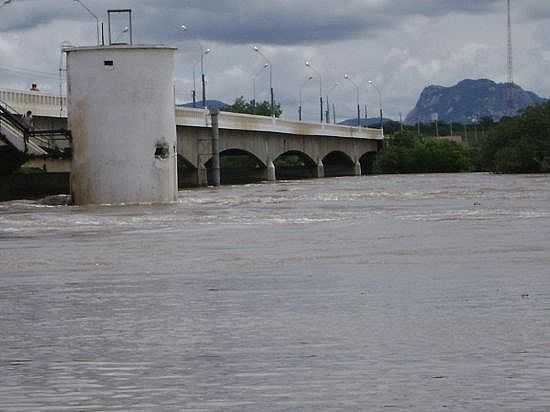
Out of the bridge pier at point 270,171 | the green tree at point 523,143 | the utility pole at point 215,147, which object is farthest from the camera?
the bridge pier at point 270,171

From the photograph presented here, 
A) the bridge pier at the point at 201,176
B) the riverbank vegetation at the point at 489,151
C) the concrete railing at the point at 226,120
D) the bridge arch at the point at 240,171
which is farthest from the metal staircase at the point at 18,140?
the riverbank vegetation at the point at 489,151

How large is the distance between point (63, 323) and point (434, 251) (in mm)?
10327

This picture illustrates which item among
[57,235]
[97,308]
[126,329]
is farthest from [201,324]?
[57,235]

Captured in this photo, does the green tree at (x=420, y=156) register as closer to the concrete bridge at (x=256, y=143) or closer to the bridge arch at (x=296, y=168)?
the concrete bridge at (x=256, y=143)

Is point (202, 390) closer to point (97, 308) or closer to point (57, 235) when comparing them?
point (97, 308)

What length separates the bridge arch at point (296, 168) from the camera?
407ft

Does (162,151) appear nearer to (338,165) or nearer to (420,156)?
(338,165)

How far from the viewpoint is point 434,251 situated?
24.7 metres

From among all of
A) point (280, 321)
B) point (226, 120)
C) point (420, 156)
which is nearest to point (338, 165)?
point (420, 156)

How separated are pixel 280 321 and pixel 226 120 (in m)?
78.3

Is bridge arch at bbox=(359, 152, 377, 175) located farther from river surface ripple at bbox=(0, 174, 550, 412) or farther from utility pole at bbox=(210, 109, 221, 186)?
river surface ripple at bbox=(0, 174, 550, 412)

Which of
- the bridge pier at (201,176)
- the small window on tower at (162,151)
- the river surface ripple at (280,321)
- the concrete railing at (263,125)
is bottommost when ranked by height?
the river surface ripple at (280,321)

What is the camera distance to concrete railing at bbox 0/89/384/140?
64125mm

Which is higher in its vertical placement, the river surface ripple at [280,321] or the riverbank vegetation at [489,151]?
the riverbank vegetation at [489,151]
